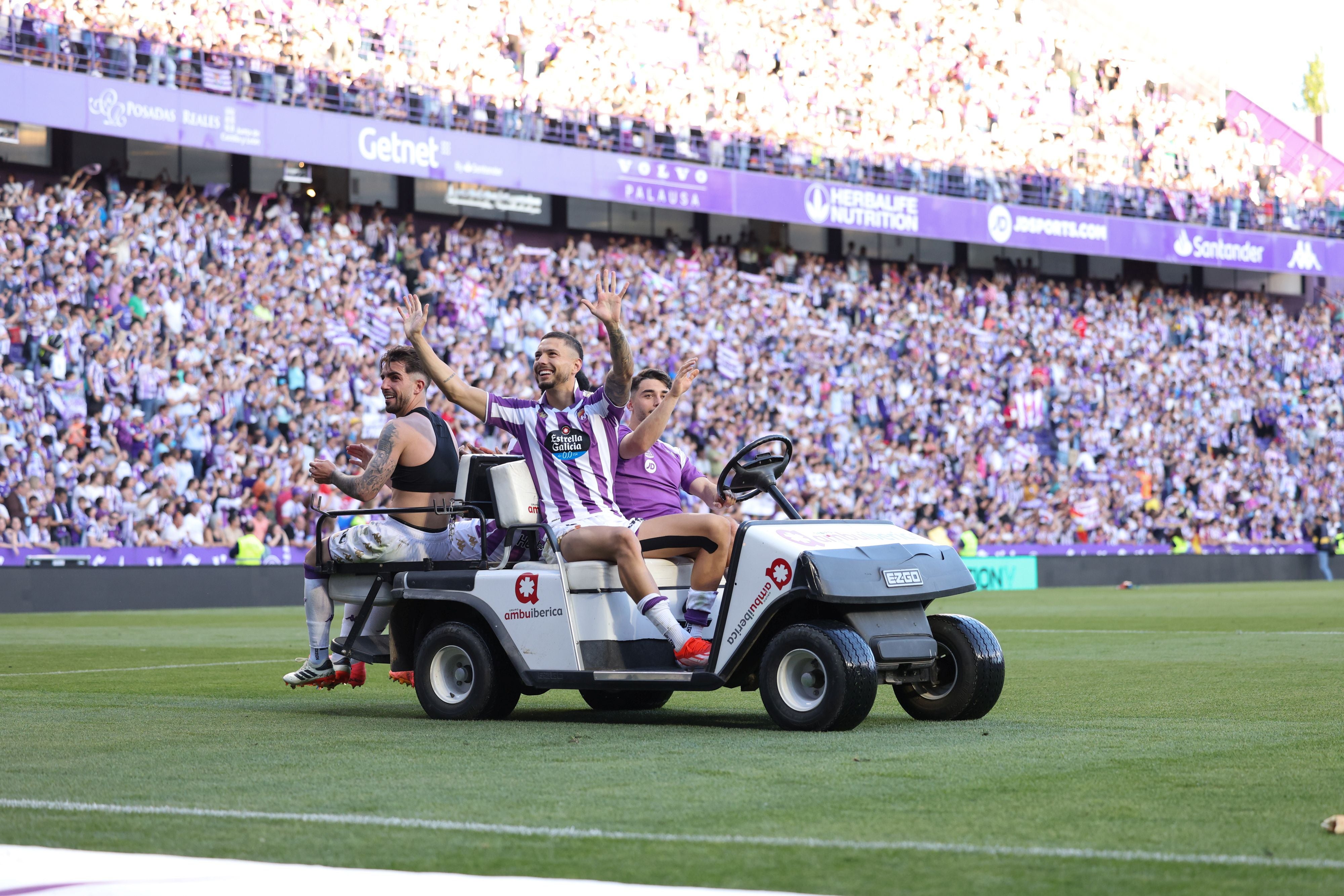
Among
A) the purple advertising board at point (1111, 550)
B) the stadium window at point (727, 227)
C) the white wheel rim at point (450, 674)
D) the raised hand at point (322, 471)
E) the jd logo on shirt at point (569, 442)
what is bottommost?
the purple advertising board at point (1111, 550)

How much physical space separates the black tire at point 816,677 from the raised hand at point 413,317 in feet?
7.63

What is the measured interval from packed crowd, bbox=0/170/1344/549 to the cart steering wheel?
16404 millimetres

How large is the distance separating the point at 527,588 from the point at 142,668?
539cm

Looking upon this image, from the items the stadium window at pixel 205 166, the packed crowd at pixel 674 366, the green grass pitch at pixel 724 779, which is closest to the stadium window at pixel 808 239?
the packed crowd at pixel 674 366

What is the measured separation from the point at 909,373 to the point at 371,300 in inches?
473

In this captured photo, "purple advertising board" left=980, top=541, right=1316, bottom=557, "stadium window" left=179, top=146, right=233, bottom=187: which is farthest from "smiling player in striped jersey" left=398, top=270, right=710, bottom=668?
"purple advertising board" left=980, top=541, right=1316, bottom=557

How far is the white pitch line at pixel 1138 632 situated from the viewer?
643 inches

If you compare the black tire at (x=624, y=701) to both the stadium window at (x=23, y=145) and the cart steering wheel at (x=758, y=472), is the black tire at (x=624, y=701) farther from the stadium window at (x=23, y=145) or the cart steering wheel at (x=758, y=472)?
the stadium window at (x=23, y=145)

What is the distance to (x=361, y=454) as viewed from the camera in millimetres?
8852

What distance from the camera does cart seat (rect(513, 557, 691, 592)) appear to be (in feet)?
26.4

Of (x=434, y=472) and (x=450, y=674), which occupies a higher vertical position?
(x=434, y=472)

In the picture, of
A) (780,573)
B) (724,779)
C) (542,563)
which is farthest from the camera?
(542,563)

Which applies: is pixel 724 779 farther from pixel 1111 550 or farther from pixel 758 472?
pixel 1111 550

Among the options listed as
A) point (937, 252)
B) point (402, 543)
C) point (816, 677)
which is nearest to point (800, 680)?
point (816, 677)
